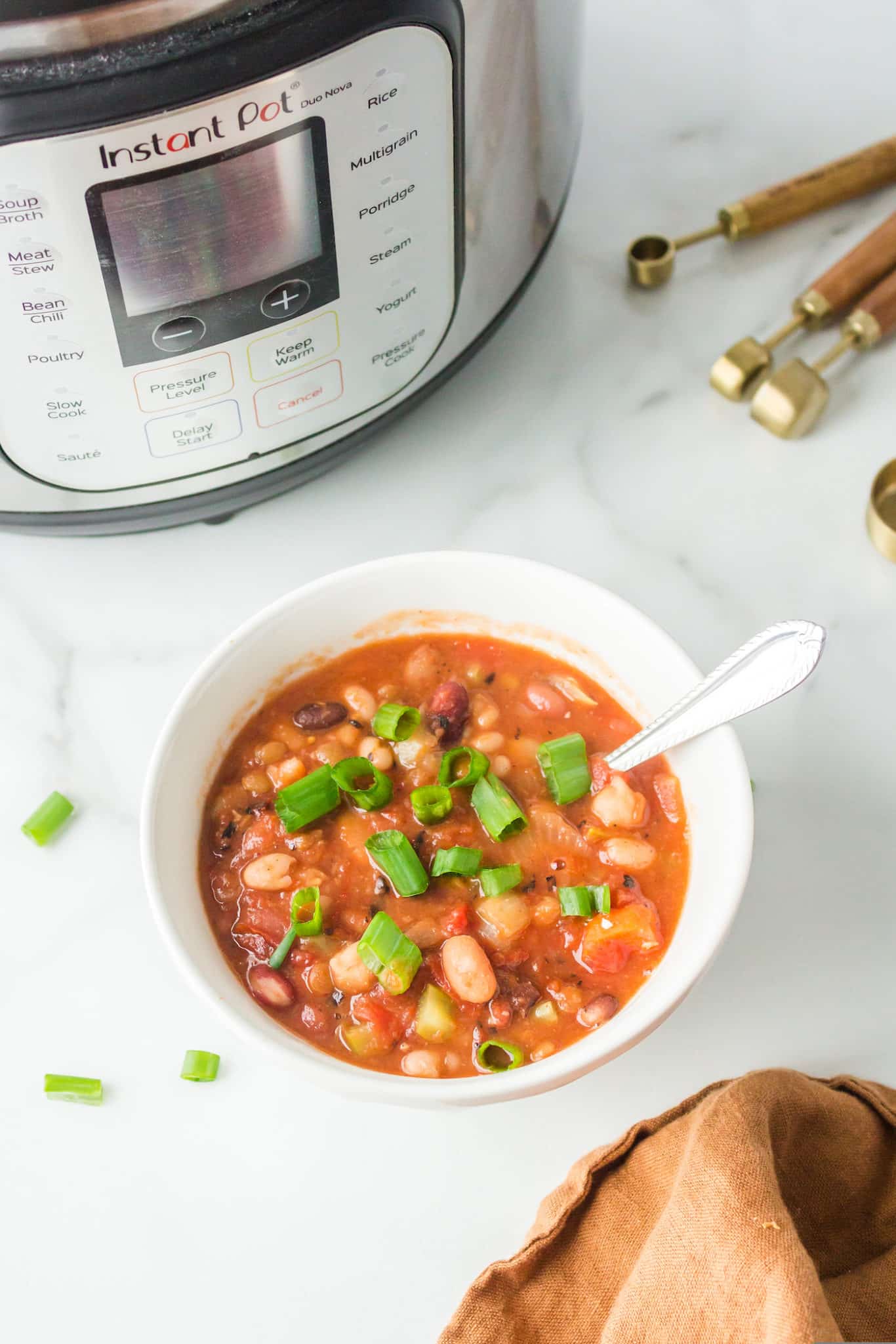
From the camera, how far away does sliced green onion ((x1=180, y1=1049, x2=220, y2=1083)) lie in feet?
4.50

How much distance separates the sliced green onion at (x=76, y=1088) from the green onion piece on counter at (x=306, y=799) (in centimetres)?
33

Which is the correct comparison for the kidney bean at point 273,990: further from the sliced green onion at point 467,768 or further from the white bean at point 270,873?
the sliced green onion at point 467,768

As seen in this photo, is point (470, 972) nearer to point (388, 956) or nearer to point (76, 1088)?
point (388, 956)

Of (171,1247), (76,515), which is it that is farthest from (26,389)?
(171,1247)

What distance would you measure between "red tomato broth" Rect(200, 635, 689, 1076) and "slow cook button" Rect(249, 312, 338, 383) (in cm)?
31

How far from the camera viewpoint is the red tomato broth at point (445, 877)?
1256 mm

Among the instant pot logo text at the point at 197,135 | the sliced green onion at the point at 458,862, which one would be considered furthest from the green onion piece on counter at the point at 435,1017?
the instant pot logo text at the point at 197,135

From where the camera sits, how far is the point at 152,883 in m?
1.21

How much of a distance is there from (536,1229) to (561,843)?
1.17 ft

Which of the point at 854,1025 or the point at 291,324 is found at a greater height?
the point at 291,324

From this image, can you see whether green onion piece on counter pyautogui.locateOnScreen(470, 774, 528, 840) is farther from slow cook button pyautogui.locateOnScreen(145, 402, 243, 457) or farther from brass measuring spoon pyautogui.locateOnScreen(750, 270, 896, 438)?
brass measuring spoon pyautogui.locateOnScreen(750, 270, 896, 438)

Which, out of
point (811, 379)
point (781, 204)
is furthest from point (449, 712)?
point (781, 204)

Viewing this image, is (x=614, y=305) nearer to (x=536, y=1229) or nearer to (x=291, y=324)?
(x=291, y=324)

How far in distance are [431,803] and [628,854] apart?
0.65 ft
